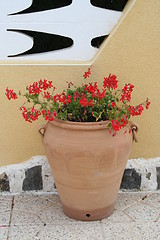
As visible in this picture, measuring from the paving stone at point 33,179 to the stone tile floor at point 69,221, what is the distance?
0.06 m

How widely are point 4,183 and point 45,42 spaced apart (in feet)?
3.64

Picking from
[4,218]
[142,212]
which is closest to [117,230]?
[142,212]

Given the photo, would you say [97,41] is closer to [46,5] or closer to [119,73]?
[119,73]

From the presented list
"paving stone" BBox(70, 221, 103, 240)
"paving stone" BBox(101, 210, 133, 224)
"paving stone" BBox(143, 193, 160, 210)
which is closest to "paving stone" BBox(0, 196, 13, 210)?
"paving stone" BBox(70, 221, 103, 240)

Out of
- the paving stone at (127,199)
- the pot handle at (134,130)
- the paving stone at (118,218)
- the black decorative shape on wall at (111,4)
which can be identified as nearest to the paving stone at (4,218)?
the paving stone at (118,218)

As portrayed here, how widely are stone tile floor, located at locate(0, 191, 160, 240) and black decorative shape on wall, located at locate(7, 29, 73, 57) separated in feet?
3.61

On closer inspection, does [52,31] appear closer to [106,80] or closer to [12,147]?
[106,80]

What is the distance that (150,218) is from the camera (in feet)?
8.99

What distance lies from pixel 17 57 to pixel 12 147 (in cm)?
68

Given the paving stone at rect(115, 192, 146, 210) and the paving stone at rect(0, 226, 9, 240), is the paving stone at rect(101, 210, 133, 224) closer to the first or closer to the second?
the paving stone at rect(115, 192, 146, 210)

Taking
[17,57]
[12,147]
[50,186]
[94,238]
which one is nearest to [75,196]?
[94,238]

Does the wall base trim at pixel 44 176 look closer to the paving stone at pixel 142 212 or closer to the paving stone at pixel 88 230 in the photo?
the paving stone at pixel 142 212

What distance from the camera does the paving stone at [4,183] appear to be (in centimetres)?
305

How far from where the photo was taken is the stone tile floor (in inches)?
101
